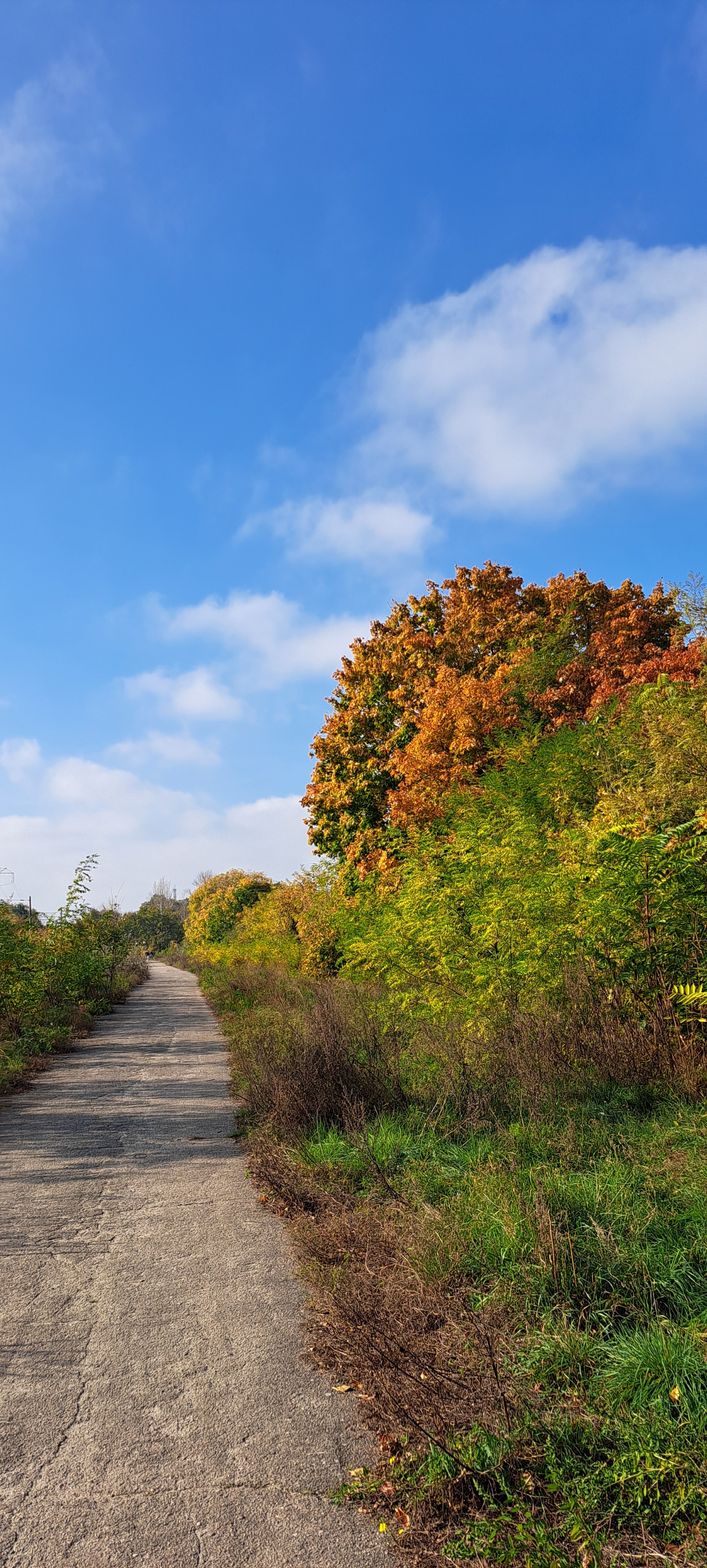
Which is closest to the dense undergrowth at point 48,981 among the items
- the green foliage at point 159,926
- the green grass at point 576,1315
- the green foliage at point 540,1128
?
the green foliage at point 540,1128

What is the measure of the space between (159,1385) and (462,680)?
49.1 ft

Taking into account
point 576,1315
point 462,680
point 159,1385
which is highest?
point 462,680

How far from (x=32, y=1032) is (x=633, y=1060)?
10.7 metres

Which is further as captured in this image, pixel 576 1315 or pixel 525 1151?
pixel 525 1151

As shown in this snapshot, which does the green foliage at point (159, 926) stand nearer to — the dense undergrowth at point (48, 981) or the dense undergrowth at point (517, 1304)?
the dense undergrowth at point (48, 981)

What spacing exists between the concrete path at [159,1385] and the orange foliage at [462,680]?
9.57 metres

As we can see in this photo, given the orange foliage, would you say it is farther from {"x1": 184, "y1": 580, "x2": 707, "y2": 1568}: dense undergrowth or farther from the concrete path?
the concrete path

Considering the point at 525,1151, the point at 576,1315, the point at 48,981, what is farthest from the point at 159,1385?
the point at 48,981

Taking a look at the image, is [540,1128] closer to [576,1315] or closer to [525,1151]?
[525,1151]

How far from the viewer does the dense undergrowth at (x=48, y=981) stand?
12.3 m

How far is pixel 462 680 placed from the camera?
17172 mm

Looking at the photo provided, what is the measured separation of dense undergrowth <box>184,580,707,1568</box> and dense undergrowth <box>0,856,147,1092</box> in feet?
11.8

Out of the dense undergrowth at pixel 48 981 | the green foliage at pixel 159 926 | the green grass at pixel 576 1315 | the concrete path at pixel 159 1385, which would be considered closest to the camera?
the green grass at pixel 576 1315

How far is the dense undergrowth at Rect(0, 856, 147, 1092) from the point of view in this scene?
40.5 feet
